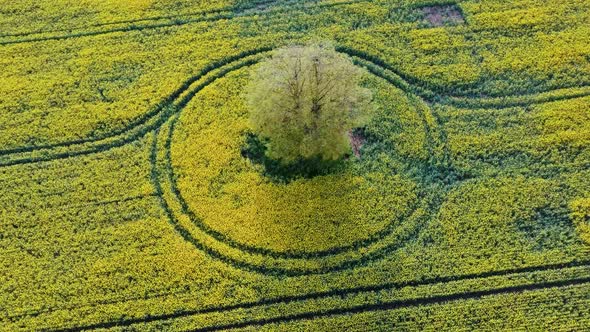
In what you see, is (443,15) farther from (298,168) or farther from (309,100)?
(298,168)

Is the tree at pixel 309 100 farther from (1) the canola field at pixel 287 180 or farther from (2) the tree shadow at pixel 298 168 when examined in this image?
(1) the canola field at pixel 287 180

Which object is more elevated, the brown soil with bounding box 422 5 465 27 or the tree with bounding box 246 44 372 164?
the brown soil with bounding box 422 5 465 27

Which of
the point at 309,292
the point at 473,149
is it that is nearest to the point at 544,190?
the point at 473,149

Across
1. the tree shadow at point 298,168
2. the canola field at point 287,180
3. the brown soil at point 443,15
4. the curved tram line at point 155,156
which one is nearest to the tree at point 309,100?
the tree shadow at point 298,168

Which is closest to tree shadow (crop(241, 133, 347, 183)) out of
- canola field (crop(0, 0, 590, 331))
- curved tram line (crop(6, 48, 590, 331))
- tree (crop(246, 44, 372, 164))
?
canola field (crop(0, 0, 590, 331))

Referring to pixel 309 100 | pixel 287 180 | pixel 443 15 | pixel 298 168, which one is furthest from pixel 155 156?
pixel 443 15

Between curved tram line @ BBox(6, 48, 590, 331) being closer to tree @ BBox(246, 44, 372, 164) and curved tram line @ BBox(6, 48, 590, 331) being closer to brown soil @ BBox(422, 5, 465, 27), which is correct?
brown soil @ BBox(422, 5, 465, 27)
